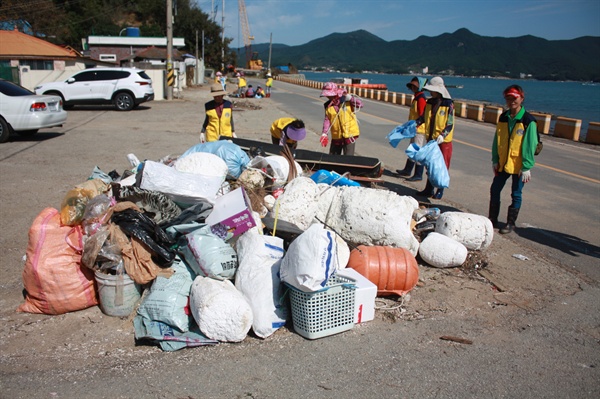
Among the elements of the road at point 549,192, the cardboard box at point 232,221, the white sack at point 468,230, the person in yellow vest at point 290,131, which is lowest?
the road at point 549,192

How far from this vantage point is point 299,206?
16.1 feet

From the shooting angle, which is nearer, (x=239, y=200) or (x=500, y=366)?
(x=500, y=366)

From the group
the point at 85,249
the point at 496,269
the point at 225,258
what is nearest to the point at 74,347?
the point at 85,249

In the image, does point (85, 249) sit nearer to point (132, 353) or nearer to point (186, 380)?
point (132, 353)

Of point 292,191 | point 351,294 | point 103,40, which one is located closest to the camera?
point 351,294

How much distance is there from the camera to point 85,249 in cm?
380

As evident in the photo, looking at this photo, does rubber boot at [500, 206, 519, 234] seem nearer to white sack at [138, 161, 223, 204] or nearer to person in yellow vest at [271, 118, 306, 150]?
person in yellow vest at [271, 118, 306, 150]

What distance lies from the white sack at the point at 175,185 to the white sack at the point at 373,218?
124cm

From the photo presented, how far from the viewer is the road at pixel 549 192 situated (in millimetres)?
5926

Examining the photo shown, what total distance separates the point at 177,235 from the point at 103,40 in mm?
52362

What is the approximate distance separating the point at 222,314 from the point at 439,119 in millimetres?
5452

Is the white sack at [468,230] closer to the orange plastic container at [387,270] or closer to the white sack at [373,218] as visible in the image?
the white sack at [373,218]

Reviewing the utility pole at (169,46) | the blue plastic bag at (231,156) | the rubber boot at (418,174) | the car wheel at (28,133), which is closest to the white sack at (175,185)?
the blue plastic bag at (231,156)

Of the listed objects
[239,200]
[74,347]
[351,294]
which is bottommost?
[74,347]
